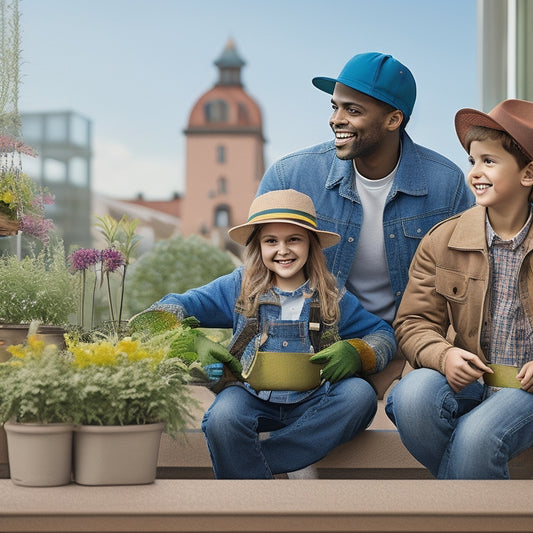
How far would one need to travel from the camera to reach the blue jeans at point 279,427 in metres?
1.99

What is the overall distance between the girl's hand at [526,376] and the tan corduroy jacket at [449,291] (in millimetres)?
150

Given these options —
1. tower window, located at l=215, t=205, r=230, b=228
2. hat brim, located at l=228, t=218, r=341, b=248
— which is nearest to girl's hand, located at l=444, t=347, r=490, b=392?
hat brim, located at l=228, t=218, r=341, b=248

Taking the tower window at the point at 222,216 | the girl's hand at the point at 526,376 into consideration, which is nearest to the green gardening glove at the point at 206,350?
the girl's hand at the point at 526,376

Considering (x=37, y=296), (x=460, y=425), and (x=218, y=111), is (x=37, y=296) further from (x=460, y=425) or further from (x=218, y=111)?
(x=218, y=111)

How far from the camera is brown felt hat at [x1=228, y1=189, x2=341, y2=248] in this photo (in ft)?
7.10

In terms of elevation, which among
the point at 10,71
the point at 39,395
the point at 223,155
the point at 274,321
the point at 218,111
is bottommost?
the point at 39,395

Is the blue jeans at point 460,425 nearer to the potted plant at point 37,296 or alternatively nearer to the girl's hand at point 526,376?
the girl's hand at point 526,376

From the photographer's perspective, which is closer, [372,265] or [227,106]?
[372,265]

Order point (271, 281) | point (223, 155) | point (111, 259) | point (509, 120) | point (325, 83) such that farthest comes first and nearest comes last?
point (223, 155) → point (325, 83) → point (111, 259) → point (271, 281) → point (509, 120)

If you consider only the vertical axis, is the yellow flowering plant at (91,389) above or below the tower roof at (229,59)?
below

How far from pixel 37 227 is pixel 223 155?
16.1 meters

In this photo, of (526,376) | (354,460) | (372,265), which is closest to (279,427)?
(354,460)

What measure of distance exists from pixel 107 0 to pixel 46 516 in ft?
48.3

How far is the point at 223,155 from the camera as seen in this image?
60.0 ft
